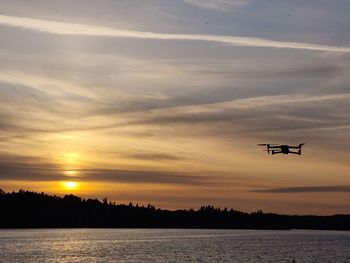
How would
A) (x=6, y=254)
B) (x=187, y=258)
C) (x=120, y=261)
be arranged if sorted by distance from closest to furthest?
(x=120, y=261), (x=187, y=258), (x=6, y=254)

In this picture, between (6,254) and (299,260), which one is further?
(6,254)

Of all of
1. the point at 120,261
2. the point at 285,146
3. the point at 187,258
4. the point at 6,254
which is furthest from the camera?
the point at 6,254

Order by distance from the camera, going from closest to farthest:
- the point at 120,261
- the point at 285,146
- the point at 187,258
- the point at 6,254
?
the point at 285,146, the point at 120,261, the point at 187,258, the point at 6,254

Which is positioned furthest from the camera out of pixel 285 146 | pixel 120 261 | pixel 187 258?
pixel 187 258

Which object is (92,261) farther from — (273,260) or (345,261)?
(345,261)

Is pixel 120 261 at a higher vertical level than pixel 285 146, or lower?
lower

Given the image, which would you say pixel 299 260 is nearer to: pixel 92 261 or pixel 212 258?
pixel 212 258

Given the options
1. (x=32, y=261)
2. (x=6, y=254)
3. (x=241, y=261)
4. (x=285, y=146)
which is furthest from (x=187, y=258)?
(x=285, y=146)

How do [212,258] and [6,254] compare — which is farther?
[6,254]

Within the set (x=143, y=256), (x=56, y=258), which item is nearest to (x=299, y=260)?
(x=143, y=256)
